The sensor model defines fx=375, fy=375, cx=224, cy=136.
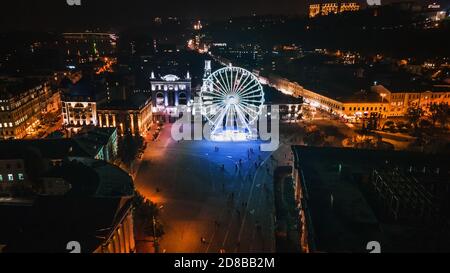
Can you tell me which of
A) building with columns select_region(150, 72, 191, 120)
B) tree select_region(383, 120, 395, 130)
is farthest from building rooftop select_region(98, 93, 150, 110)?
tree select_region(383, 120, 395, 130)

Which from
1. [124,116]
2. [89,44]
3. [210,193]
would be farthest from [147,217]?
[89,44]

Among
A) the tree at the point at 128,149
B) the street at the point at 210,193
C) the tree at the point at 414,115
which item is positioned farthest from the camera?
the tree at the point at 414,115

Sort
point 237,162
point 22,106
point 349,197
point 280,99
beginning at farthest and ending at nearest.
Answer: point 280,99
point 22,106
point 237,162
point 349,197

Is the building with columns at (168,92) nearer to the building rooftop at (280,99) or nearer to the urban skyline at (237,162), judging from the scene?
the urban skyline at (237,162)

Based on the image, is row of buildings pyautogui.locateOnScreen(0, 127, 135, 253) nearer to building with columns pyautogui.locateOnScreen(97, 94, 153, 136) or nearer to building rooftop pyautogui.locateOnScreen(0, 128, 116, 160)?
building rooftop pyautogui.locateOnScreen(0, 128, 116, 160)

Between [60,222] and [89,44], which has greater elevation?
[89,44]

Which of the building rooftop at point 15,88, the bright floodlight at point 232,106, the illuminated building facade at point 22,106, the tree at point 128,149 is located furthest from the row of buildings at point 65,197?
the building rooftop at point 15,88

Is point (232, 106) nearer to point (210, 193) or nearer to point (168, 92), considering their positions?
point (210, 193)
